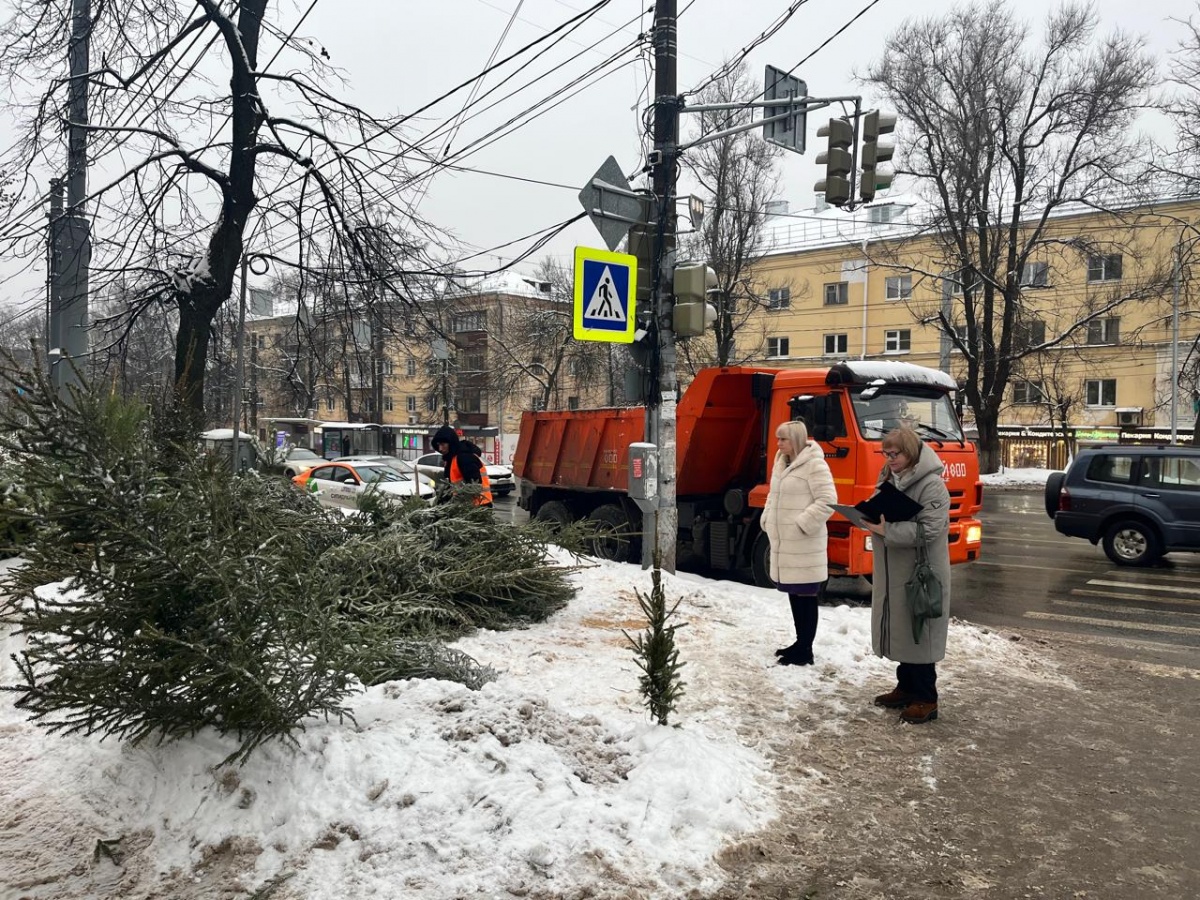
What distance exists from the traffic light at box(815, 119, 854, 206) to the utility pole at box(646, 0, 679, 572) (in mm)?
1929

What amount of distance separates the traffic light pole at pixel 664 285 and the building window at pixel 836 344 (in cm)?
3902

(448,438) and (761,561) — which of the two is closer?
(448,438)

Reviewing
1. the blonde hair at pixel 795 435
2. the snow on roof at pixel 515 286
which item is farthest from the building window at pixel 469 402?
the blonde hair at pixel 795 435

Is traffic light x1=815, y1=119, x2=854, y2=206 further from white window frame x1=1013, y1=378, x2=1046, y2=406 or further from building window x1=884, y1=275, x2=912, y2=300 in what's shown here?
building window x1=884, y1=275, x2=912, y2=300

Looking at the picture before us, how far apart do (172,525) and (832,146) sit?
8.97 meters

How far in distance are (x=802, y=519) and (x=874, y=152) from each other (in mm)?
6219

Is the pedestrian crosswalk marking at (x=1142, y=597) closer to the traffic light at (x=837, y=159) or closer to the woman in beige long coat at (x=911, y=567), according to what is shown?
the traffic light at (x=837, y=159)

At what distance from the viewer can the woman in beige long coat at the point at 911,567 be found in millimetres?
4934

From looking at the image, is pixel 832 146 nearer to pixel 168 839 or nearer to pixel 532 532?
pixel 532 532

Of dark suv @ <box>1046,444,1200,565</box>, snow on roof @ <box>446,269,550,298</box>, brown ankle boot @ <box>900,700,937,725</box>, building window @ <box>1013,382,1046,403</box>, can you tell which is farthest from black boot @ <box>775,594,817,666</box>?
building window @ <box>1013,382,1046,403</box>

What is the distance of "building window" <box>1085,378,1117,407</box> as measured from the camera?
132 feet

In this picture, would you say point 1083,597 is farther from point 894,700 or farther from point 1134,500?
point 894,700

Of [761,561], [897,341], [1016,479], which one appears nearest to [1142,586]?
[761,561]

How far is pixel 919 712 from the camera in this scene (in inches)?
196
